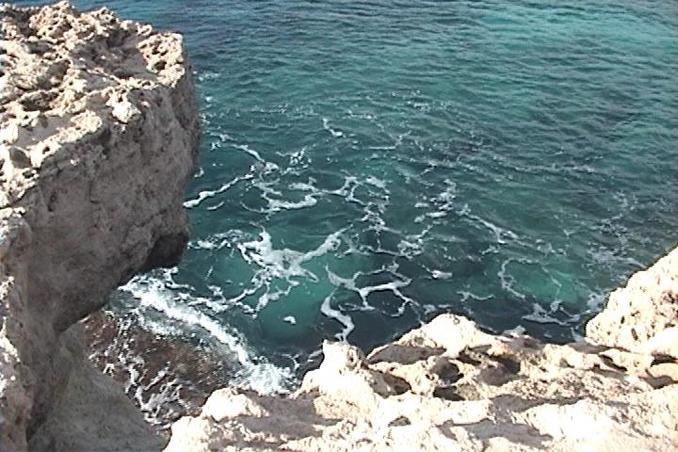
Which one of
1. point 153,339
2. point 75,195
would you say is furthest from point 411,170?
point 75,195

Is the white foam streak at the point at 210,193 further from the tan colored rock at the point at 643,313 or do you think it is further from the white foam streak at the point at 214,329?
the tan colored rock at the point at 643,313

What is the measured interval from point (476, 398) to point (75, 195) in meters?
12.2

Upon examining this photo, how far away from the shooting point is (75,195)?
20828 mm

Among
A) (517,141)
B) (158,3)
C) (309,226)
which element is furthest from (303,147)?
(158,3)

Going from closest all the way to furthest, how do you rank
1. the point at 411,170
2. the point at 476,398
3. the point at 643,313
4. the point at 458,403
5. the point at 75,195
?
the point at 458,403 → the point at 476,398 → the point at 643,313 → the point at 75,195 → the point at 411,170

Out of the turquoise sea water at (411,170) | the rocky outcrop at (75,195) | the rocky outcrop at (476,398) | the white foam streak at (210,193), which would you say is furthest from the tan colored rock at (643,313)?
the white foam streak at (210,193)

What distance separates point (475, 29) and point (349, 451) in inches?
1780

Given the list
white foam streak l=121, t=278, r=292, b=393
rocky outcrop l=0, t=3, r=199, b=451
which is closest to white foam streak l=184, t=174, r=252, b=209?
white foam streak l=121, t=278, r=292, b=393

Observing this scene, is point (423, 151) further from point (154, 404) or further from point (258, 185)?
point (154, 404)

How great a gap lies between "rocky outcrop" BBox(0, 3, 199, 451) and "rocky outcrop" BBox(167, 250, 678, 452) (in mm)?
5585

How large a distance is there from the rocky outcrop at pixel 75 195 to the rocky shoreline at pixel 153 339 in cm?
6

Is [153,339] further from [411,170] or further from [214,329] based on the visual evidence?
[411,170]

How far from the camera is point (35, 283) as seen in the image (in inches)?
781

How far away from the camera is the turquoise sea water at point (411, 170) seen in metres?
32.5
